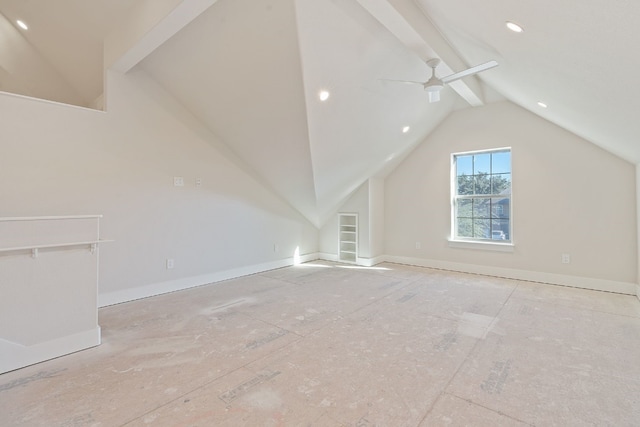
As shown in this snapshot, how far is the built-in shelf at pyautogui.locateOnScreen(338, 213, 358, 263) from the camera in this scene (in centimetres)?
588

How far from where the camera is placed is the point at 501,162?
4.83 m

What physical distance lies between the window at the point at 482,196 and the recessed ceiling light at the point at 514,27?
10.6ft

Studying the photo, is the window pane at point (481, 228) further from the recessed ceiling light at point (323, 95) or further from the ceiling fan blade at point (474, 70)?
the recessed ceiling light at point (323, 95)

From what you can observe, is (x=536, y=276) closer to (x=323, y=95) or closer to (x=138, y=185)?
(x=323, y=95)

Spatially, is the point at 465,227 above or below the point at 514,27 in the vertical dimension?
below

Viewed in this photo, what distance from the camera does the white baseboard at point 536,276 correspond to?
12.6 feet

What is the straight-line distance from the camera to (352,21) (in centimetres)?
260

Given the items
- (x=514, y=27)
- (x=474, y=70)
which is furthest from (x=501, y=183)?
(x=514, y=27)

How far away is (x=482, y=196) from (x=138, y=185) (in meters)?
5.16

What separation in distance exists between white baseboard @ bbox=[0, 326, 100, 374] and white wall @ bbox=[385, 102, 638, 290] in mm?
4867

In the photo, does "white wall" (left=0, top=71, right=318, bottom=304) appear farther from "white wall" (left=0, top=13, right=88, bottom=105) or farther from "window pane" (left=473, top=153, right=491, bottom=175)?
"window pane" (left=473, top=153, right=491, bottom=175)

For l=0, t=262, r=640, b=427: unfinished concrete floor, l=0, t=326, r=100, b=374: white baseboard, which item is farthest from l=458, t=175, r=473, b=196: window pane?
l=0, t=326, r=100, b=374: white baseboard

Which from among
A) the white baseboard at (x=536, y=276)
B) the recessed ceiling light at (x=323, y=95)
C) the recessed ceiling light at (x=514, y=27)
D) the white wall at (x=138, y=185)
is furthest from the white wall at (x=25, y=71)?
the white baseboard at (x=536, y=276)

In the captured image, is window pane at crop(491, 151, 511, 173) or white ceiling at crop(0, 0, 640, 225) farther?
window pane at crop(491, 151, 511, 173)
